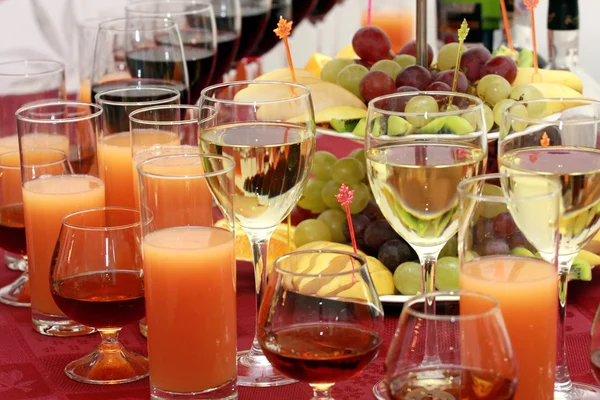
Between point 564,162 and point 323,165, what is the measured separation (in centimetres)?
48

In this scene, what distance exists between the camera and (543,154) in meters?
0.97

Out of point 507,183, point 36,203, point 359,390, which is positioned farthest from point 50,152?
point 507,183

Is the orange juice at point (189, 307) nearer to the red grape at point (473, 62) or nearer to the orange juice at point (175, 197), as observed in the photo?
the orange juice at point (175, 197)

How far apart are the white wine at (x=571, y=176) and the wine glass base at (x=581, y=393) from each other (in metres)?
0.13

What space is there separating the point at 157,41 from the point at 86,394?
1.97 ft

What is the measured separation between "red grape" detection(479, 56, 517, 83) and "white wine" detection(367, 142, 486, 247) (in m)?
0.35

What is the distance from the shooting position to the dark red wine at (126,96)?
1277mm

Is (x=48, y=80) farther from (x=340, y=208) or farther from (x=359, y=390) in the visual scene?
(x=359, y=390)

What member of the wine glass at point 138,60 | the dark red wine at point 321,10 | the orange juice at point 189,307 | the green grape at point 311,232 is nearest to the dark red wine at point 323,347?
the orange juice at point 189,307

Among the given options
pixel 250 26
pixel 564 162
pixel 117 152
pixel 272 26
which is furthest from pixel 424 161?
pixel 272 26

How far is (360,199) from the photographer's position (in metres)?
1.31

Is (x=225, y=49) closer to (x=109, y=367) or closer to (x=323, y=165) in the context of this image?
(x=323, y=165)

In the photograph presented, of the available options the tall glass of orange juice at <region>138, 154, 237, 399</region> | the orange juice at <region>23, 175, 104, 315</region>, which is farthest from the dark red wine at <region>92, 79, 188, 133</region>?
the tall glass of orange juice at <region>138, 154, 237, 399</region>

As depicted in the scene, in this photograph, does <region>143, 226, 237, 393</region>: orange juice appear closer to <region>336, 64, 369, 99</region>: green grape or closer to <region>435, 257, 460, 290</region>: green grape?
<region>435, 257, 460, 290</region>: green grape
